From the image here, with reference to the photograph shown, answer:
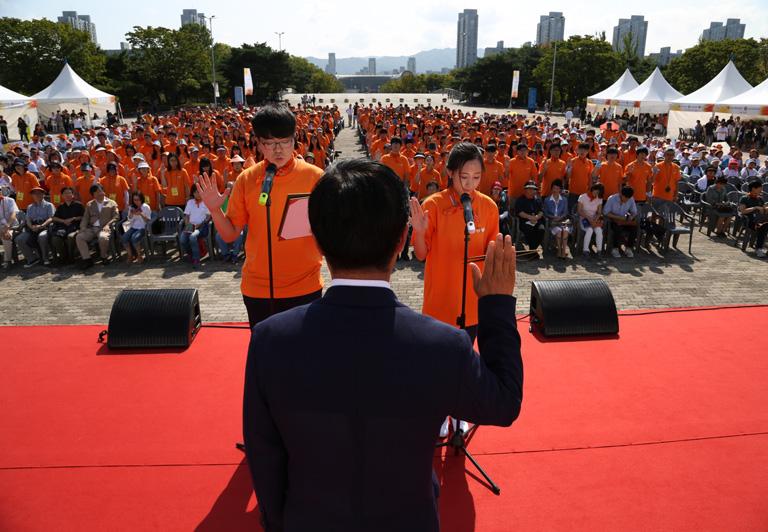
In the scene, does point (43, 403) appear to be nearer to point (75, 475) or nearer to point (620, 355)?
point (75, 475)

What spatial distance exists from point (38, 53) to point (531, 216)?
56.9m

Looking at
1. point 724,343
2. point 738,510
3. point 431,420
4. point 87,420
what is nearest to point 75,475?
point 87,420

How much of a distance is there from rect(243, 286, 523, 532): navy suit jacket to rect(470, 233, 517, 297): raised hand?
209 millimetres

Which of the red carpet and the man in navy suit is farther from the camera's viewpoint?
the red carpet

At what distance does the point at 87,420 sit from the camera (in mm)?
4105

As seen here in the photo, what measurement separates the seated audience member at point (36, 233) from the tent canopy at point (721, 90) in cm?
2236

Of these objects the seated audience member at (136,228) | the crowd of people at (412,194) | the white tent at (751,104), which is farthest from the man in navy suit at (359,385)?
the white tent at (751,104)

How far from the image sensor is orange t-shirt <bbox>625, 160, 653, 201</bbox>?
1030 cm

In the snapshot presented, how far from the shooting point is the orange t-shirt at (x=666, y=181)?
33.6 feet

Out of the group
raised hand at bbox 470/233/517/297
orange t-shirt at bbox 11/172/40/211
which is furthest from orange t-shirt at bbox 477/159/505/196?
raised hand at bbox 470/233/517/297

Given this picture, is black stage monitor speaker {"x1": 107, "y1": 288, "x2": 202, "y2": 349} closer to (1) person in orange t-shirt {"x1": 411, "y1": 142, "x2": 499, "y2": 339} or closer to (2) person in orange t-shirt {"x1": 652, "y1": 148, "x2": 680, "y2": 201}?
(1) person in orange t-shirt {"x1": 411, "y1": 142, "x2": 499, "y2": 339}

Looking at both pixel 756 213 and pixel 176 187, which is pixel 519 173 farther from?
pixel 176 187

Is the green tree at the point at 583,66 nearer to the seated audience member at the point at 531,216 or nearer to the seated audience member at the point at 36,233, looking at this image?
the seated audience member at the point at 531,216

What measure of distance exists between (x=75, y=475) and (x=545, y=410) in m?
3.41
